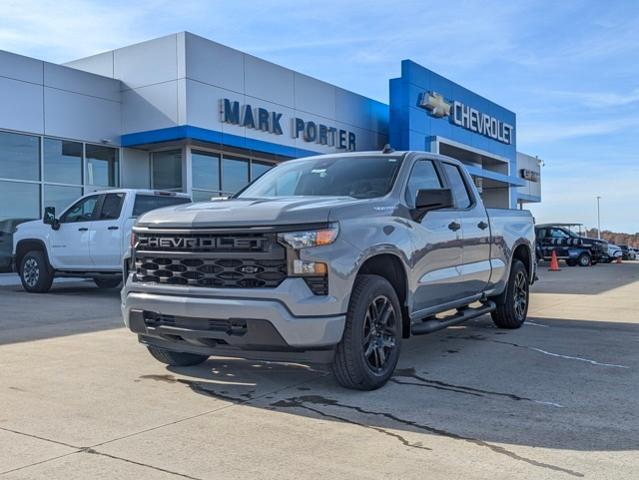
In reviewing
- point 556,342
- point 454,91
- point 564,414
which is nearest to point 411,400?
point 564,414

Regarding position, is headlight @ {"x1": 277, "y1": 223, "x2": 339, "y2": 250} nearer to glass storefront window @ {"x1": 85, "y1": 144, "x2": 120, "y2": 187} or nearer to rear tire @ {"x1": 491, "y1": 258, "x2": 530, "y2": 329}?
rear tire @ {"x1": 491, "y1": 258, "x2": 530, "y2": 329}

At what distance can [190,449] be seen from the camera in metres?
3.85

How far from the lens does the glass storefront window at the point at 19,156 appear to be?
653 inches

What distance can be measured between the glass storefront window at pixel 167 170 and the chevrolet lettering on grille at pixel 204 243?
15.0 meters

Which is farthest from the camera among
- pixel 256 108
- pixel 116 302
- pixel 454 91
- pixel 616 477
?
pixel 454 91

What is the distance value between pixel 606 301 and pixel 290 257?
9.33 m

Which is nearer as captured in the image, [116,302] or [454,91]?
[116,302]

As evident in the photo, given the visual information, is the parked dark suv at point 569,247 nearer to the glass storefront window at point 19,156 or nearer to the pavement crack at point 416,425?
the glass storefront window at point 19,156

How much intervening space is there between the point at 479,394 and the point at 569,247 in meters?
23.9

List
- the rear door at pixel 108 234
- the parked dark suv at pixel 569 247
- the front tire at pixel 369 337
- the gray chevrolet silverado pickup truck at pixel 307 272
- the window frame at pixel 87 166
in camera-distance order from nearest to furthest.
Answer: the gray chevrolet silverado pickup truck at pixel 307 272, the front tire at pixel 369 337, the rear door at pixel 108 234, the window frame at pixel 87 166, the parked dark suv at pixel 569 247

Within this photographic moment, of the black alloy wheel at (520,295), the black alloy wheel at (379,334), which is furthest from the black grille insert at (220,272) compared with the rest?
the black alloy wheel at (520,295)

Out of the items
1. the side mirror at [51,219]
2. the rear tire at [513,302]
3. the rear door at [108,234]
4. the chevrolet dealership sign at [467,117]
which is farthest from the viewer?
the chevrolet dealership sign at [467,117]

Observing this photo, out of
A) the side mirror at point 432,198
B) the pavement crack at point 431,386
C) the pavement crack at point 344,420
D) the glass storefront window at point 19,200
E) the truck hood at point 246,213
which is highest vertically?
the glass storefront window at point 19,200

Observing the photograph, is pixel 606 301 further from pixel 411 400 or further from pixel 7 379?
pixel 7 379
